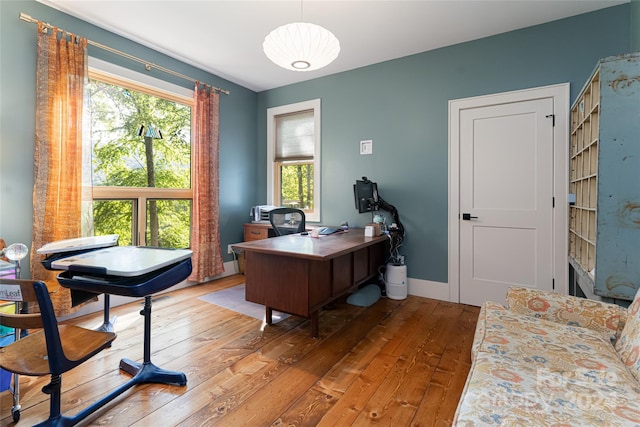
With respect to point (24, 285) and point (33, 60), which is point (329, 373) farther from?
point (33, 60)

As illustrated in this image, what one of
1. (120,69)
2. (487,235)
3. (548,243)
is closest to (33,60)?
(120,69)

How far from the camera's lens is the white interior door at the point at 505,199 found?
2.79m

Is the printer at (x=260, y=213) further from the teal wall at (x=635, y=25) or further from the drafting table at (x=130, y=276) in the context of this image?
the teal wall at (x=635, y=25)

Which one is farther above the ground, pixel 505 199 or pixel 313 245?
pixel 505 199

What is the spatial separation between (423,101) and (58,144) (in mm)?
3520

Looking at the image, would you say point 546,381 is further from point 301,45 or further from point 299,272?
point 301,45

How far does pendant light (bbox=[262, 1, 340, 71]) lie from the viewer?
194 cm

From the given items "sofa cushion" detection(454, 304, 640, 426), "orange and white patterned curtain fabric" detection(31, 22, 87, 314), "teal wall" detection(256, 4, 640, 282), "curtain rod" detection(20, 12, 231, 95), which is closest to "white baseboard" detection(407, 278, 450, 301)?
"teal wall" detection(256, 4, 640, 282)

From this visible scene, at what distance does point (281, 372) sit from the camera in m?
1.90

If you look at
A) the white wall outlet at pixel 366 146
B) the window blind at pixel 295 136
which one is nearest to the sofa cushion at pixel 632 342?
the white wall outlet at pixel 366 146

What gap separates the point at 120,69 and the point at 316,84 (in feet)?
7.39

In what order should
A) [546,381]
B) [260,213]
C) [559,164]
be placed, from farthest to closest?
[260,213]
[559,164]
[546,381]

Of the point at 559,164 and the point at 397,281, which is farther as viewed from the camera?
the point at 397,281

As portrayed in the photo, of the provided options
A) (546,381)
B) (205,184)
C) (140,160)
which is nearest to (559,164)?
(546,381)
